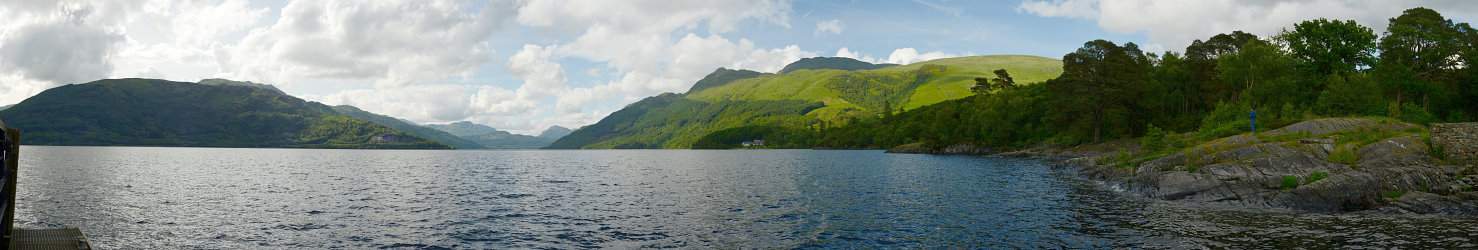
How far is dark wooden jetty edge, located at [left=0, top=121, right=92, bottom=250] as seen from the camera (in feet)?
54.4

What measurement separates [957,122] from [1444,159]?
148 m

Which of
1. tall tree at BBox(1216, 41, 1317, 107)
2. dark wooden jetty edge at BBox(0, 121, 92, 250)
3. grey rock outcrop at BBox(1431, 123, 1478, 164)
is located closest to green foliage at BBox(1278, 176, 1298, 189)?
grey rock outcrop at BBox(1431, 123, 1478, 164)

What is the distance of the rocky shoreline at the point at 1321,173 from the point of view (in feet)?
108

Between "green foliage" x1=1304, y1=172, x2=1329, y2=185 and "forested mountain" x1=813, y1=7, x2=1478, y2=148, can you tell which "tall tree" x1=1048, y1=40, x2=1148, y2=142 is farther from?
"green foliage" x1=1304, y1=172, x2=1329, y2=185

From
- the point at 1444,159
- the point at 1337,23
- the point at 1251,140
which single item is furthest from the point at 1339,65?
the point at 1444,159

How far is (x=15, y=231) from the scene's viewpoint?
66.1 ft

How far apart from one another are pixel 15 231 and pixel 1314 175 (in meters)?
61.0

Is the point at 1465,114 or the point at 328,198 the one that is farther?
the point at 1465,114

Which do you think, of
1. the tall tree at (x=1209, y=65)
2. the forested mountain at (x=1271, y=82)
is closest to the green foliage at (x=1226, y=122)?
the forested mountain at (x=1271, y=82)

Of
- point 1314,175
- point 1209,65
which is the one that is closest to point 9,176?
point 1314,175

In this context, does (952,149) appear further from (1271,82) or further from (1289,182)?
(1289,182)

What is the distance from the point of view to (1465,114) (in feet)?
259

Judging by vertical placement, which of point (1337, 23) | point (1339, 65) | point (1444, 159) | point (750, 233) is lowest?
point (750, 233)

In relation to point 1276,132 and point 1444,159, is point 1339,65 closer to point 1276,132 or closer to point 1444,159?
point 1276,132
